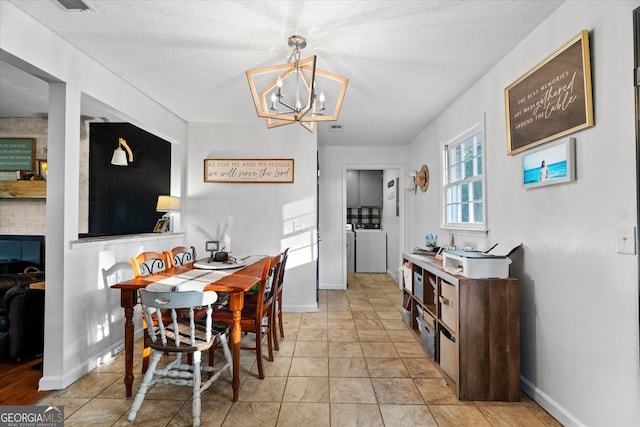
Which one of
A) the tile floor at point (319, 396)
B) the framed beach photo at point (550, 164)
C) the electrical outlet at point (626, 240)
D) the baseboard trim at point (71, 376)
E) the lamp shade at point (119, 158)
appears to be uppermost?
the lamp shade at point (119, 158)

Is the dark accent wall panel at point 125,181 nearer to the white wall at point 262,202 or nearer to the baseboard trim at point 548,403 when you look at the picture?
the white wall at point 262,202

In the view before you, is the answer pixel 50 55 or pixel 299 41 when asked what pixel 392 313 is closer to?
pixel 299 41

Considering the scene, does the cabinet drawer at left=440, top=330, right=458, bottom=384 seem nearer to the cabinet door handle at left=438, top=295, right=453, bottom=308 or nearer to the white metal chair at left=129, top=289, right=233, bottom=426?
the cabinet door handle at left=438, top=295, right=453, bottom=308

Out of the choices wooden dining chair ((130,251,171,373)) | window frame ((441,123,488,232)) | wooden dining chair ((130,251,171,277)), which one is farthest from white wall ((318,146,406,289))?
wooden dining chair ((130,251,171,373))

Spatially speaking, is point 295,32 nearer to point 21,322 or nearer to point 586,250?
point 586,250

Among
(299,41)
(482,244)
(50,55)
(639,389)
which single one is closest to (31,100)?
(50,55)

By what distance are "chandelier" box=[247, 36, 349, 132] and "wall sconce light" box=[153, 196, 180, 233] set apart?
1.65 m

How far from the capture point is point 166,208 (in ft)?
12.7

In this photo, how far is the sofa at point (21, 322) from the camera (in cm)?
264

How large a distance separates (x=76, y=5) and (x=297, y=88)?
1371mm

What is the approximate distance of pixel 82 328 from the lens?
2549 mm

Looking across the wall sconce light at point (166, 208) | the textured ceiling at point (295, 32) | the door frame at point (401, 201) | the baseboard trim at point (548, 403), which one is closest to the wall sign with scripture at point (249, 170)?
the wall sconce light at point (166, 208)

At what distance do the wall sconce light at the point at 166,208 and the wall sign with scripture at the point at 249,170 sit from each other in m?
0.52

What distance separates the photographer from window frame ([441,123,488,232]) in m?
2.90
